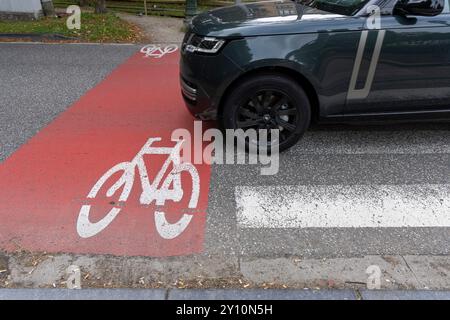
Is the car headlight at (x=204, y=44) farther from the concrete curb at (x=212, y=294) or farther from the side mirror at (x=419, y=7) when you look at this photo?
the concrete curb at (x=212, y=294)

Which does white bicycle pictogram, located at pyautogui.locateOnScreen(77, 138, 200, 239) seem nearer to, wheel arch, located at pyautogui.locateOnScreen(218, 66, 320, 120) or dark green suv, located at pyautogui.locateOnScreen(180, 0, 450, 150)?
dark green suv, located at pyautogui.locateOnScreen(180, 0, 450, 150)

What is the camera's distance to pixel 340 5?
3.70 meters

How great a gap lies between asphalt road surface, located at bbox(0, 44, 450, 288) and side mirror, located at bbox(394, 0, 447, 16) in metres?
1.38

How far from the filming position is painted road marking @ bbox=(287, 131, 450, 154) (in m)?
3.95

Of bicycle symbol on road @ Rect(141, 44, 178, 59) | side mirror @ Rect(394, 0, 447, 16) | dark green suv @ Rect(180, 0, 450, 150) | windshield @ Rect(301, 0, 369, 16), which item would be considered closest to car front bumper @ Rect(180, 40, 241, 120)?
dark green suv @ Rect(180, 0, 450, 150)

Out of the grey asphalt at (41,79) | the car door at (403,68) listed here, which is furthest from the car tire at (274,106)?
the grey asphalt at (41,79)

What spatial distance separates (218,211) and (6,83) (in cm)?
466

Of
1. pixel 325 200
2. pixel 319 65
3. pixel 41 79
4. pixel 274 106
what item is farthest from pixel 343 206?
pixel 41 79

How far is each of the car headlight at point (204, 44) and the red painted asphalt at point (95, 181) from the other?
1055mm

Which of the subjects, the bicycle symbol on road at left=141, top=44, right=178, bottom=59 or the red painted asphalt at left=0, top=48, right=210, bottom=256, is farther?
the bicycle symbol on road at left=141, top=44, right=178, bottom=59

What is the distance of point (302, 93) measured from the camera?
3.54 metres

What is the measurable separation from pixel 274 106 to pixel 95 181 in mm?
1831

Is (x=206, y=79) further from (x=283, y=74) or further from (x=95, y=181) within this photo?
(x=95, y=181)
